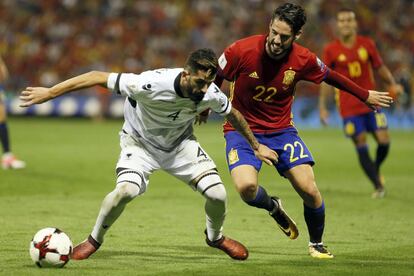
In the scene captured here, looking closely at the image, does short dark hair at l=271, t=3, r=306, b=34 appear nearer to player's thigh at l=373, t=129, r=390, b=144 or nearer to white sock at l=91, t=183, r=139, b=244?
white sock at l=91, t=183, r=139, b=244

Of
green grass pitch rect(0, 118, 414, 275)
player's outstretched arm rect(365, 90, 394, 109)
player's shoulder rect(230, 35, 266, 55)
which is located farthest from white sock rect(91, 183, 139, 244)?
player's outstretched arm rect(365, 90, 394, 109)

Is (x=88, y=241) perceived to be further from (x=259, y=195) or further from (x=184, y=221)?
(x=184, y=221)

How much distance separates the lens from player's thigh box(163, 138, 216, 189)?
7917 millimetres

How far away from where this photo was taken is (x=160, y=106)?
7.60 m

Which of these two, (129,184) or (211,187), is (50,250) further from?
(211,187)

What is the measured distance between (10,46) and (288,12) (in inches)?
1055

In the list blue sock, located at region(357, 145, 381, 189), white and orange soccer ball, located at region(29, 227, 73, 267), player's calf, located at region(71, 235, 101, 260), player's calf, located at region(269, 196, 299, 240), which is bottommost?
blue sock, located at region(357, 145, 381, 189)

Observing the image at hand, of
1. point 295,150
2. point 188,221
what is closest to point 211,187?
point 295,150

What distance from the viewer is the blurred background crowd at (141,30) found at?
104 ft

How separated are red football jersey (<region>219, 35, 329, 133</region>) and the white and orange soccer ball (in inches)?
83.4

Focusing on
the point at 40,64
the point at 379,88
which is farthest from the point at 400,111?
the point at 40,64

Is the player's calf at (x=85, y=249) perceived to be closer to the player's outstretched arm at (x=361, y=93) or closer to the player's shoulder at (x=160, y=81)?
the player's shoulder at (x=160, y=81)

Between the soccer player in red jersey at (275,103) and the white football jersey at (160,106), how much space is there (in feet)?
2.07

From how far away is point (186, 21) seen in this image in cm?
3312
